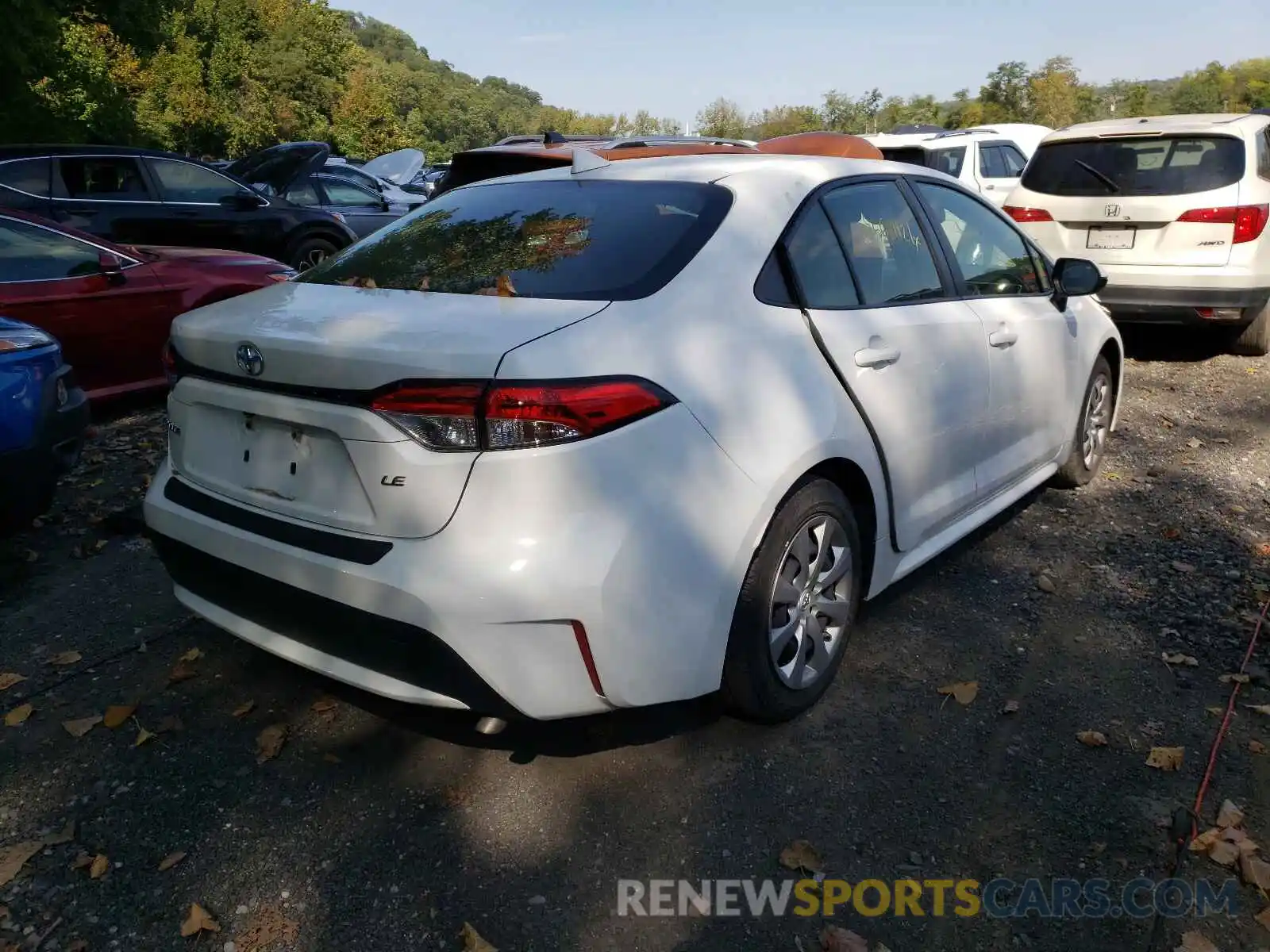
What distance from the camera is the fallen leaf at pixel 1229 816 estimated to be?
8.43 feet

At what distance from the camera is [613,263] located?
270 centimetres

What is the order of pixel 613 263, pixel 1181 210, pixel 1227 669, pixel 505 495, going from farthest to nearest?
pixel 1181 210 < pixel 1227 669 < pixel 613 263 < pixel 505 495

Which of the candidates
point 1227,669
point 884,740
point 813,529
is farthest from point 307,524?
point 1227,669

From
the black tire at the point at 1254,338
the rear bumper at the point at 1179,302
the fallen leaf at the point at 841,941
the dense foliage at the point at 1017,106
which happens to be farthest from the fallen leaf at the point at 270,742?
the dense foliage at the point at 1017,106

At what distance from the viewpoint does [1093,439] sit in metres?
4.97

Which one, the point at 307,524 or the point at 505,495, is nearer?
the point at 505,495

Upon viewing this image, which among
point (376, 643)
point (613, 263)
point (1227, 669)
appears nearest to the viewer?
point (376, 643)

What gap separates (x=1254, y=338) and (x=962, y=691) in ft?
20.7

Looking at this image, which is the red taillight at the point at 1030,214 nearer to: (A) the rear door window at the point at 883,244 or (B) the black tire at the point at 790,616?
(A) the rear door window at the point at 883,244

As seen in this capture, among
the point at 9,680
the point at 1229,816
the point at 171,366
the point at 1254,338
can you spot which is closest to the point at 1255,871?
the point at 1229,816

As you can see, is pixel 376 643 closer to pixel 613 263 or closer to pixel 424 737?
pixel 424 737

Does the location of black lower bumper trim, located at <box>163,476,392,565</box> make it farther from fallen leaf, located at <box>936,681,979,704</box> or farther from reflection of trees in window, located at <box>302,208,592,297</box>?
fallen leaf, located at <box>936,681,979,704</box>

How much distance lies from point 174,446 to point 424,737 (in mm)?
1131

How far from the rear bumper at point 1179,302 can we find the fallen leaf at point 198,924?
6.85 m
